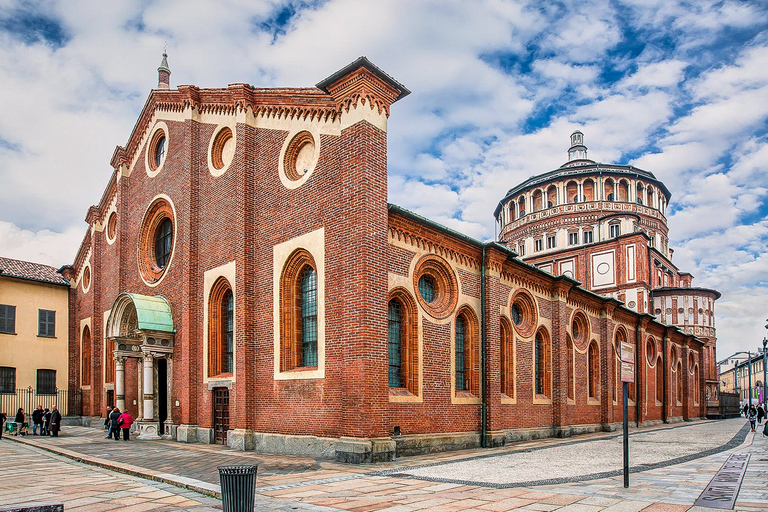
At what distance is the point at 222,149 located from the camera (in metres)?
19.4

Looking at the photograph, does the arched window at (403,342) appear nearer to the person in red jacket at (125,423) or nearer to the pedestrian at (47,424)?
the person in red jacket at (125,423)

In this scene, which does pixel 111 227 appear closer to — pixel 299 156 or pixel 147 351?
pixel 147 351

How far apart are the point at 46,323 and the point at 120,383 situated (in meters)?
10.2

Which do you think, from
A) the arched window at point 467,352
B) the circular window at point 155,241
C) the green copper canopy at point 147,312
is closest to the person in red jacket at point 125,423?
the green copper canopy at point 147,312

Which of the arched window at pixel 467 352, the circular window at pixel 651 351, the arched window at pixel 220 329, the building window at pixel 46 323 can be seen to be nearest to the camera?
the arched window at pixel 467 352

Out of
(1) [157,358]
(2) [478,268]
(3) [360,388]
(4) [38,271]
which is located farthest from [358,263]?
(4) [38,271]

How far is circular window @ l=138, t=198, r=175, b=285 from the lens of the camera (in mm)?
21984

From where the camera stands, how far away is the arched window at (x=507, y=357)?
782 inches

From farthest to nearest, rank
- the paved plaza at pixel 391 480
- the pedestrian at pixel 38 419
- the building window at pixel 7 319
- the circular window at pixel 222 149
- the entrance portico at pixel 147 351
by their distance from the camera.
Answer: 1. the building window at pixel 7 319
2. the pedestrian at pixel 38 419
3. the entrance portico at pixel 147 351
4. the circular window at pixel 222 149
5. the paved plaza at pixel 391 480

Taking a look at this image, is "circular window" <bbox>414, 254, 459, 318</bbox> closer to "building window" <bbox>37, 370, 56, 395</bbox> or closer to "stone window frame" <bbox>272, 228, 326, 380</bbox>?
"stone window frame" <bbox>272, 228, 326, 380</bbox>

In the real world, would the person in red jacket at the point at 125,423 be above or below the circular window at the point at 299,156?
below

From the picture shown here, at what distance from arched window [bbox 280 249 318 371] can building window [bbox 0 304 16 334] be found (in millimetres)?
18833

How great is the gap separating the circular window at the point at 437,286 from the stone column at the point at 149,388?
967cm

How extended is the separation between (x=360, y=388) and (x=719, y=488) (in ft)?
23.3
